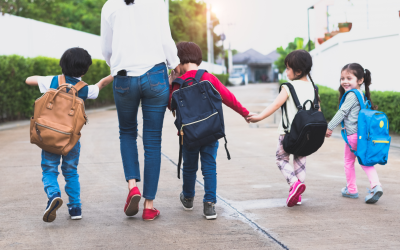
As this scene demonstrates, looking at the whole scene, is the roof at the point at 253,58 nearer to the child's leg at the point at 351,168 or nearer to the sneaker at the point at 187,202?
the child's leg at the point at 351,168

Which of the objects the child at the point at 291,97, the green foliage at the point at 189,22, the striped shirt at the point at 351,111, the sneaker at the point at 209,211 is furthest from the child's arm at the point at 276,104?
the green foliage at the point at 189,22

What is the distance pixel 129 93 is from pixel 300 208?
1.86 meters

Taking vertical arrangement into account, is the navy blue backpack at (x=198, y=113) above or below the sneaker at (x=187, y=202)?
above

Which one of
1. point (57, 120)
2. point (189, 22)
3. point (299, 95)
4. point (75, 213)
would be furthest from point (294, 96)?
point (189, 22)

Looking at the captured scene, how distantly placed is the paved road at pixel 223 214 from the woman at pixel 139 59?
437 mm

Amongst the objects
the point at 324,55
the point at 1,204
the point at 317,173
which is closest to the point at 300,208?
the point at 317,173

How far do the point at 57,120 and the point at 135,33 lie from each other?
91 centimetres

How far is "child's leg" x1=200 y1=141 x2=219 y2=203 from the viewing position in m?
3.81

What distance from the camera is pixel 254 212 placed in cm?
403

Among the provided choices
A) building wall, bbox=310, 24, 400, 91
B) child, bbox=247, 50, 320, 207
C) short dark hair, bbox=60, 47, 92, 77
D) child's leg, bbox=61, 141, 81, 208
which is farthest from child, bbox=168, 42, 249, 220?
building wall, bbox=310, 24, 400, 91

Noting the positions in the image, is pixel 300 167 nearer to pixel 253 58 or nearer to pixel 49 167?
pixel 49 167

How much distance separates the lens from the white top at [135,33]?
3572mm

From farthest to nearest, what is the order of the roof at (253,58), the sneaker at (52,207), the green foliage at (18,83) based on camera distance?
the roof at (253,58)
the green foliage at (18,83)
the sneaker at (52,207)

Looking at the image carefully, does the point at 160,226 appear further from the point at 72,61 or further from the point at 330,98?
the point at 330,98
